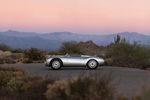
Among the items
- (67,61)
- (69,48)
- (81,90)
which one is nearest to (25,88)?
(81,90)

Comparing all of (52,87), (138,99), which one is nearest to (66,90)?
(52,87)

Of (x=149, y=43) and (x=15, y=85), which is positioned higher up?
(x=149, y=43)

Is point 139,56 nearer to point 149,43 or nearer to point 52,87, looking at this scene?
point 149,43

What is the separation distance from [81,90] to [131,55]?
20.1m

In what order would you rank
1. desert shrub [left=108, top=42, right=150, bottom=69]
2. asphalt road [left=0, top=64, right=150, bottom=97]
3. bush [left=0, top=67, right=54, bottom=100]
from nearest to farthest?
1. bush [left=0, top=67, right=54, bottom=100]
2. asphalt road [left=0, top=64, right=150, bottom=97]
3. desert shrub [left=108, top=42, right=150, bottom=69]

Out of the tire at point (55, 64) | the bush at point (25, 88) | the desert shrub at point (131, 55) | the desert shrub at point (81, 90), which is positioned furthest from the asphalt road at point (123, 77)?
the desert shrub at point (131, 55)

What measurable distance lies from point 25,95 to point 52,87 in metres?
1.66

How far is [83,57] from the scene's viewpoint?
72.2 ft

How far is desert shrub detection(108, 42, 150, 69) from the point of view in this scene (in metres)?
26.3

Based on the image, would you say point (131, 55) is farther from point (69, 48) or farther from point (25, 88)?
point (25, 88)

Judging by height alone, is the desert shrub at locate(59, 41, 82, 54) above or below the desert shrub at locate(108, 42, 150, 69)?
above

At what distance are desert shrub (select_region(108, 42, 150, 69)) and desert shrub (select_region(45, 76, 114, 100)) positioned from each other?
18254 millimetres

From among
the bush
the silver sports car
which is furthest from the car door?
the bush

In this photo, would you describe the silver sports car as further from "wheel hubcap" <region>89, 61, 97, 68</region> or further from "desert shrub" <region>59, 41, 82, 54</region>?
"desert shrub" <region>59, 41, 82, 54</region>
